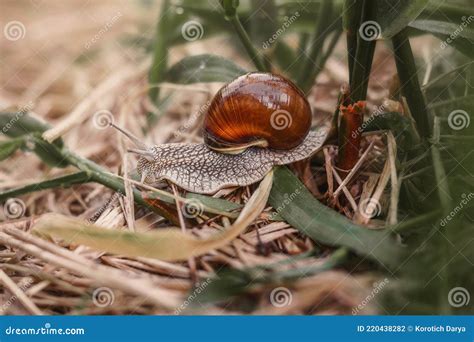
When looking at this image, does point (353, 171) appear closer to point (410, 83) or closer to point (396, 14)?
point (410, 83)

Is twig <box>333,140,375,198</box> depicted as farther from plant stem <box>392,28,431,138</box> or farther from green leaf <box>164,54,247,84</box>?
green leaf <box>164,54,247,84</box>

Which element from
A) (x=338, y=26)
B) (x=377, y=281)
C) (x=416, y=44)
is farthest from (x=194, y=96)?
(x=377, y=281)

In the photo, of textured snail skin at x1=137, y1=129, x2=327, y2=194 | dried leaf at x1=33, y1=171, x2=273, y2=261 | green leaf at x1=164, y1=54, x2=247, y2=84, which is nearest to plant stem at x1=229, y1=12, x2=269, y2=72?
green leaf at x1=164, y1=54, x2=247, y2=84

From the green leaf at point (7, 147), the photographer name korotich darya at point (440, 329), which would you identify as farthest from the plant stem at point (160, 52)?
the photographer name korotich darya at point (440, 329)

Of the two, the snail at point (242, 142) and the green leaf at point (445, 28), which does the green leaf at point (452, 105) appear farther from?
the snail at point (242, 142)

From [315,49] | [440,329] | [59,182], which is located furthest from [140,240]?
[315,49]

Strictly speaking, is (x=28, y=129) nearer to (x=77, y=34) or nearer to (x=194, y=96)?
(x=194, y=96)

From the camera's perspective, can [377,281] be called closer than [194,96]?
Yes
